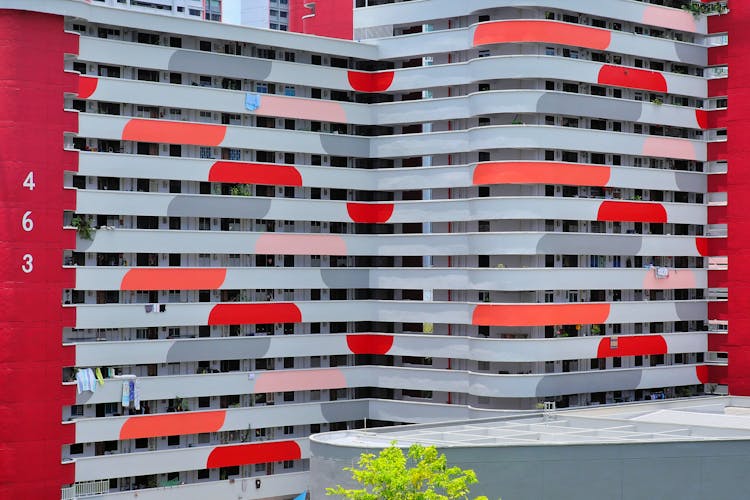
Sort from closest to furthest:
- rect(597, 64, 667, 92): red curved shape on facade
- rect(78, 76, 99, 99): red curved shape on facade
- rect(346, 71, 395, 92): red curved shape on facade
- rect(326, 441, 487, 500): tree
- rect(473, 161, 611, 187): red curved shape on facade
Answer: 1. rect(326, 441, 487, 500): tree
2. rect(78, 76, 99, 99): red curved shape on facade
3. rect(473, 161, 611, 187): red curved shape on facade
4. rect(597, 64, 667, 92): red curved shape on facade
5. rect(346, 71, 395, 92): red curved shape on facade

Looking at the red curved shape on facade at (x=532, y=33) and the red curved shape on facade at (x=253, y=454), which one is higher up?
the red curved shape on facade at (x=532, y=33)

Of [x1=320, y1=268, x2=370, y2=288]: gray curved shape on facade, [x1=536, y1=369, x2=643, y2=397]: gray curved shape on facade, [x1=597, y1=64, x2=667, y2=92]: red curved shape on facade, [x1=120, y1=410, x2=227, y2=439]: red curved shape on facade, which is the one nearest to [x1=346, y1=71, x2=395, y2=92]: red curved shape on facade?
[x1=320, y1=268, x2=370, y2=288]: gray curved shape on facade

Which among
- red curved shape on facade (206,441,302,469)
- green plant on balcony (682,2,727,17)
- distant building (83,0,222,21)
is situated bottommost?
red curved shape on facade (206,441,302,469)

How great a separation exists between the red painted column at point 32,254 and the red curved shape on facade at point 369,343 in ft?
67.8

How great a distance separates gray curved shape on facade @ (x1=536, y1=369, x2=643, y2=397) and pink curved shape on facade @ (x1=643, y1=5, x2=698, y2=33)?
2351cm

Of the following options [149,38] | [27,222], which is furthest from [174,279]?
[149,38]

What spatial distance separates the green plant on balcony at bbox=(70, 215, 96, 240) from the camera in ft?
269

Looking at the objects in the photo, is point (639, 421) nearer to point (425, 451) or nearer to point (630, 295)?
point (630, 295)

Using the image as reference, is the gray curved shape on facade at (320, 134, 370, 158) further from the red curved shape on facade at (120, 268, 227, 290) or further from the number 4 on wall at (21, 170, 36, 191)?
the number 4 on wall at (21, 170, 36, 191)

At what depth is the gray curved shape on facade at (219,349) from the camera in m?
86.0

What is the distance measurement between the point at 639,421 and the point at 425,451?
87.3 ft

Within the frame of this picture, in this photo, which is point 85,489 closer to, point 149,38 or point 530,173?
point 149,38

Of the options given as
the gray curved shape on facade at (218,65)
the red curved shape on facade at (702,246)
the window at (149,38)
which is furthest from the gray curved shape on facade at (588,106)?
the window at (149,38)

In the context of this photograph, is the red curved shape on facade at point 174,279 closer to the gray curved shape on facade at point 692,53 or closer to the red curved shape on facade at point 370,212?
the red curved shape on facade at point 370,212
